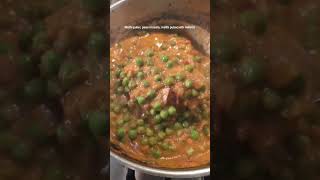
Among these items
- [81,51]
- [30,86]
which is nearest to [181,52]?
[81,51]

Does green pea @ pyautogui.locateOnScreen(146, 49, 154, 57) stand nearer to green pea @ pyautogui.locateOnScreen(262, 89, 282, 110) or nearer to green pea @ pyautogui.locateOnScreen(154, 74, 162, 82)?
green pea @ pyautogui.locateOnScreen(154, 74, 162, 82)

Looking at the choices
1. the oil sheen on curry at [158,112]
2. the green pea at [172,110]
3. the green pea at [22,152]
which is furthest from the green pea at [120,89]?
the green pea at [22,152]

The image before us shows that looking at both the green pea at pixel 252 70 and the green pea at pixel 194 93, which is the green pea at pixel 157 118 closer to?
the green pea at pixel 194 93

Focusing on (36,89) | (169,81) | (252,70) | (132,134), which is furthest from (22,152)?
(252,70)

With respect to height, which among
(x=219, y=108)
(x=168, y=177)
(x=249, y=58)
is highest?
(x=249, y=58)

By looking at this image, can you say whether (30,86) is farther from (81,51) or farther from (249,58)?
(249,58)
